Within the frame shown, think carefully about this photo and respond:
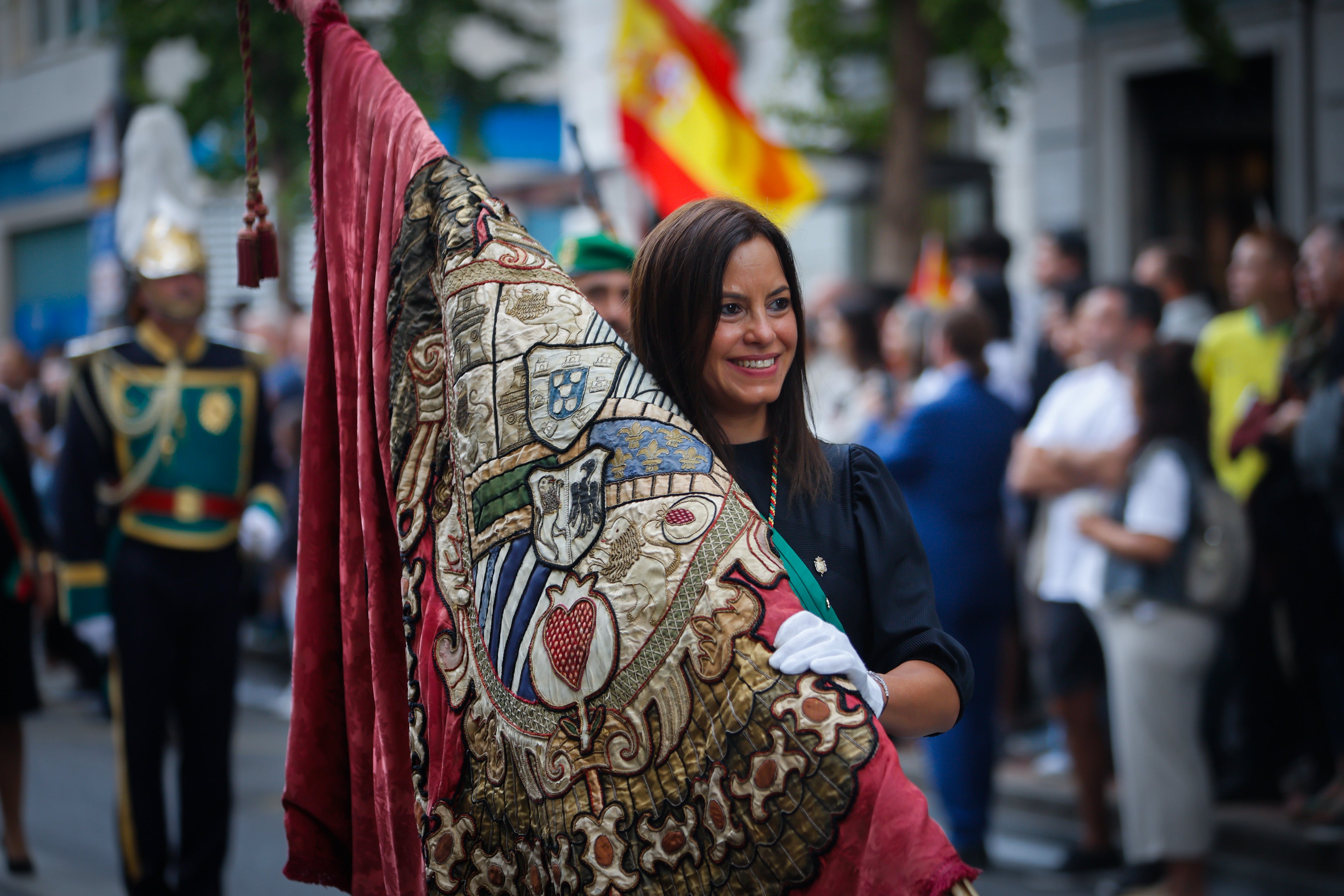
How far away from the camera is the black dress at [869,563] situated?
209 centimetres

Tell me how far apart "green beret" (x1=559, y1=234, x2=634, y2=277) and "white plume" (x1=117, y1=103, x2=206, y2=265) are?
76.7 inches

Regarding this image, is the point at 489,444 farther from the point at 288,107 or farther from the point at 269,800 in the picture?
the point at 288,107

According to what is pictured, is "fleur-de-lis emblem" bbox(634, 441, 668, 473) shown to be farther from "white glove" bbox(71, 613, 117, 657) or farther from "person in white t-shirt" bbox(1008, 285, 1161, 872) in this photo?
"person in white t-shirt" bbox(1008, 285, 1161, 872)

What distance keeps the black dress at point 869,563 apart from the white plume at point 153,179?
360 centimetres

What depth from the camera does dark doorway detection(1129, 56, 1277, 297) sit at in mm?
9953

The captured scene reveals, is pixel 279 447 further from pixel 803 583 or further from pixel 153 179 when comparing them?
pixel 803 583

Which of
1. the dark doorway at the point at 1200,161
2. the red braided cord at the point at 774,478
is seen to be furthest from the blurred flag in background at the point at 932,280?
the red braided cord at the point at 774,478

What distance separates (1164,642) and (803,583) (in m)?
3.07

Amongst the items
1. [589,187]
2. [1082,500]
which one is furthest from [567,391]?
[1082,500]

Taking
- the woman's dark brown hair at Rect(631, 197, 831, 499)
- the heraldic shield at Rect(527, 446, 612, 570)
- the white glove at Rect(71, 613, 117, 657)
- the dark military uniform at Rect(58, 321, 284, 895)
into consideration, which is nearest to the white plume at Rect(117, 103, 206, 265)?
the dark military uniform at Rect(58, 321, 284, 895)

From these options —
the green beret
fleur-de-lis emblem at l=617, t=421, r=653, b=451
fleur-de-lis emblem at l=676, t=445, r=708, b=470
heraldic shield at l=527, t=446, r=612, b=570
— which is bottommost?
heraldic shield at l=527, t=446, r=612, b=570

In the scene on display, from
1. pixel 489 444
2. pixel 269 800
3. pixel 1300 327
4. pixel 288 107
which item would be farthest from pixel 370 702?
pixel 288 107

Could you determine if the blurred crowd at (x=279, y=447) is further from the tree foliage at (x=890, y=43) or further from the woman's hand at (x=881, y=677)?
the woman's hand at (x=881, y=677)

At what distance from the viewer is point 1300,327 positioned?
501cm
